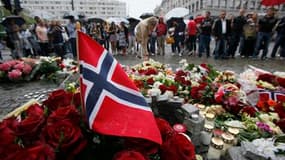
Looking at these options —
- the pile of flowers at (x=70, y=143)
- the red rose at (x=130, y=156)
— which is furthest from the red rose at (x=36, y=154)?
the red rose at (x=130, y=156)

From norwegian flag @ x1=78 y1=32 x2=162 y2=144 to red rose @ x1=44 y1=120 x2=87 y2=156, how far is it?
0.08 meters

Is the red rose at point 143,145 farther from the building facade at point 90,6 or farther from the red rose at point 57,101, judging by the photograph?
the building facade at point 90,6

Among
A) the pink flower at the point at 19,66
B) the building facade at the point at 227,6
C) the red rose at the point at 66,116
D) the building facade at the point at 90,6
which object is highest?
the building facade at the point at 90,6

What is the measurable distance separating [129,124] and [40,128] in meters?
0.40

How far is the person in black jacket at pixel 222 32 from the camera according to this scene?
750cm

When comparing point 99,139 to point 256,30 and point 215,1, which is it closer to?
point 256,30

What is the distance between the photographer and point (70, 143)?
0.89m

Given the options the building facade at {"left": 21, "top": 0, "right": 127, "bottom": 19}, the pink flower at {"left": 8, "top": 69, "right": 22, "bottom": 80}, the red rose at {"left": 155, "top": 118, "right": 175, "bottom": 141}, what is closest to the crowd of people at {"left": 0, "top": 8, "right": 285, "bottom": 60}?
the pink flower at {"left": 8, "top": 69, "right": 22, "bottom": 80}

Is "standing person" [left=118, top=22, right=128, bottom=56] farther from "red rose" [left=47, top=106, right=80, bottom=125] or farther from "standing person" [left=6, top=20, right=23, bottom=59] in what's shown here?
"red rose" [left=47, top=106, right=80, bottom=125]

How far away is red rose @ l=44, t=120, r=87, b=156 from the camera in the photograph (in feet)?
2.91

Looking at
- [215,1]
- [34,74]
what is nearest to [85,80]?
[34,74]

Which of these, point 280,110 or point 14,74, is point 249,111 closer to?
point 280,110

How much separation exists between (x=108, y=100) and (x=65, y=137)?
9.0 inches

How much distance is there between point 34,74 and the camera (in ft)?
12.9
